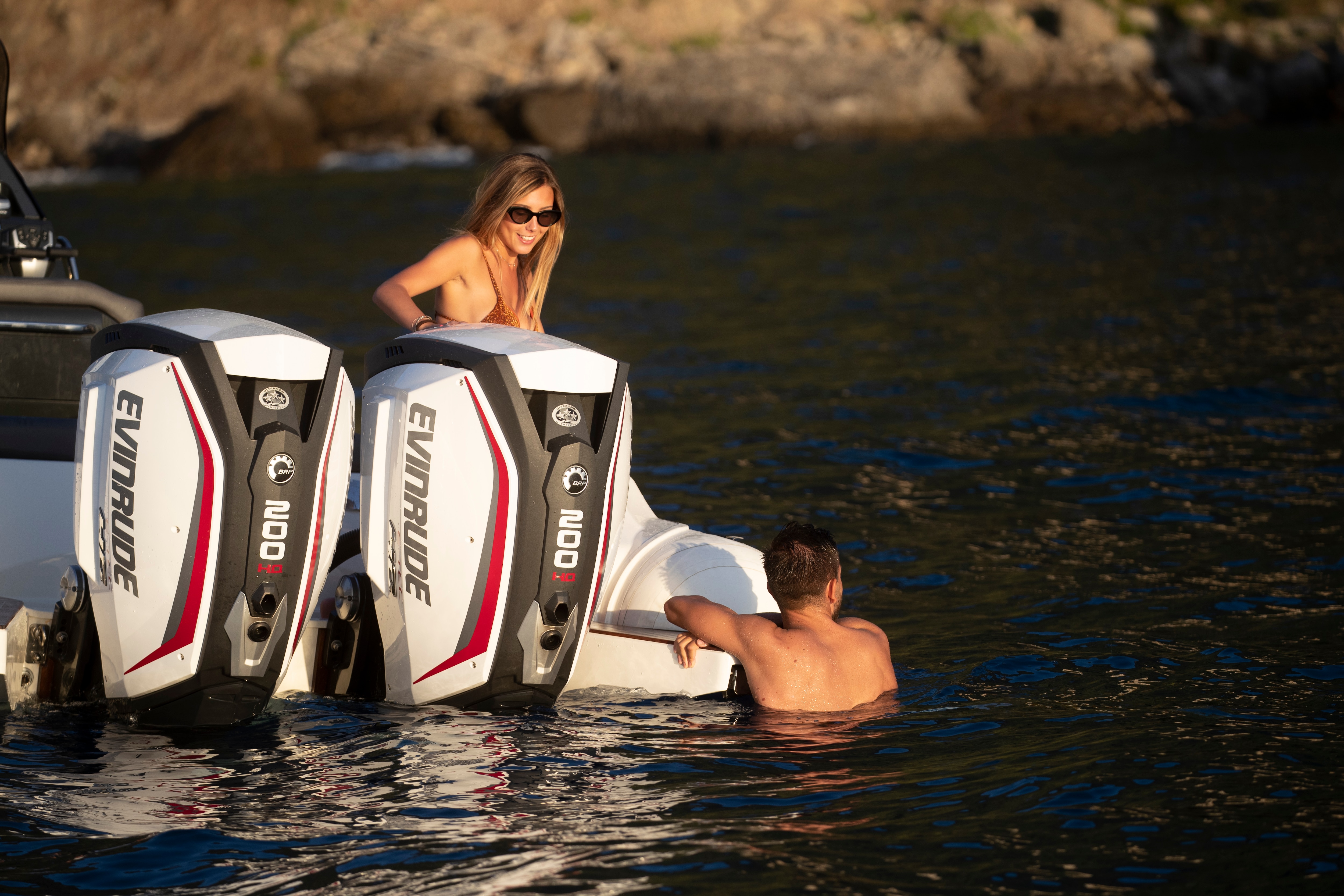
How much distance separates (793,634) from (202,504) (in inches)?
67.4

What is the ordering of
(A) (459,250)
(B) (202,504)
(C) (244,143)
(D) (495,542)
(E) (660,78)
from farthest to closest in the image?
(E) (660,78) → (C) (244,143) → (A) (459,250) → (D) (495,542) → (B) (202,504)

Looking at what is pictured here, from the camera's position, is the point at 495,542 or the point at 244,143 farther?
the point at 244,143

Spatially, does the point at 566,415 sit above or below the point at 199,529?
above

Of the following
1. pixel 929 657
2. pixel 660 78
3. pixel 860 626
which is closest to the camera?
pixel 860 626

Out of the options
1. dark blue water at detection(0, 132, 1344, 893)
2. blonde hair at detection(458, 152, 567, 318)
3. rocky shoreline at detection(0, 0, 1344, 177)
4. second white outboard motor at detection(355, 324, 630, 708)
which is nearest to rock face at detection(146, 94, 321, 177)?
rocky shoreline at detection(0, 0, 1344, 177)

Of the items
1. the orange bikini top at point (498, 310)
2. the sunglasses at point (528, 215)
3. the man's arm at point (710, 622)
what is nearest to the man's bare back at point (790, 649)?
the man's arm at point (710, 622)

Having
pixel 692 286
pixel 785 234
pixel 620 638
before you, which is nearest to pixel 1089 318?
pixel 692 286

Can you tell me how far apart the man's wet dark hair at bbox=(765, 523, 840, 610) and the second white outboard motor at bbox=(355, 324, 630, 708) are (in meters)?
0.52

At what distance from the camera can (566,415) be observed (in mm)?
4020

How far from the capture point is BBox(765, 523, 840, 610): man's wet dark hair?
4324 millimetres

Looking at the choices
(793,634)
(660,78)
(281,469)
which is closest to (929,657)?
(793,634)

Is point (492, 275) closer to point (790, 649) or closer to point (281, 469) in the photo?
point (281, 469)

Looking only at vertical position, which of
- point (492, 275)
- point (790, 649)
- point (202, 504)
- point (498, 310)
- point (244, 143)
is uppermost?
point (244, 143)

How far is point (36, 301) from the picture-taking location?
4801 millimetres
